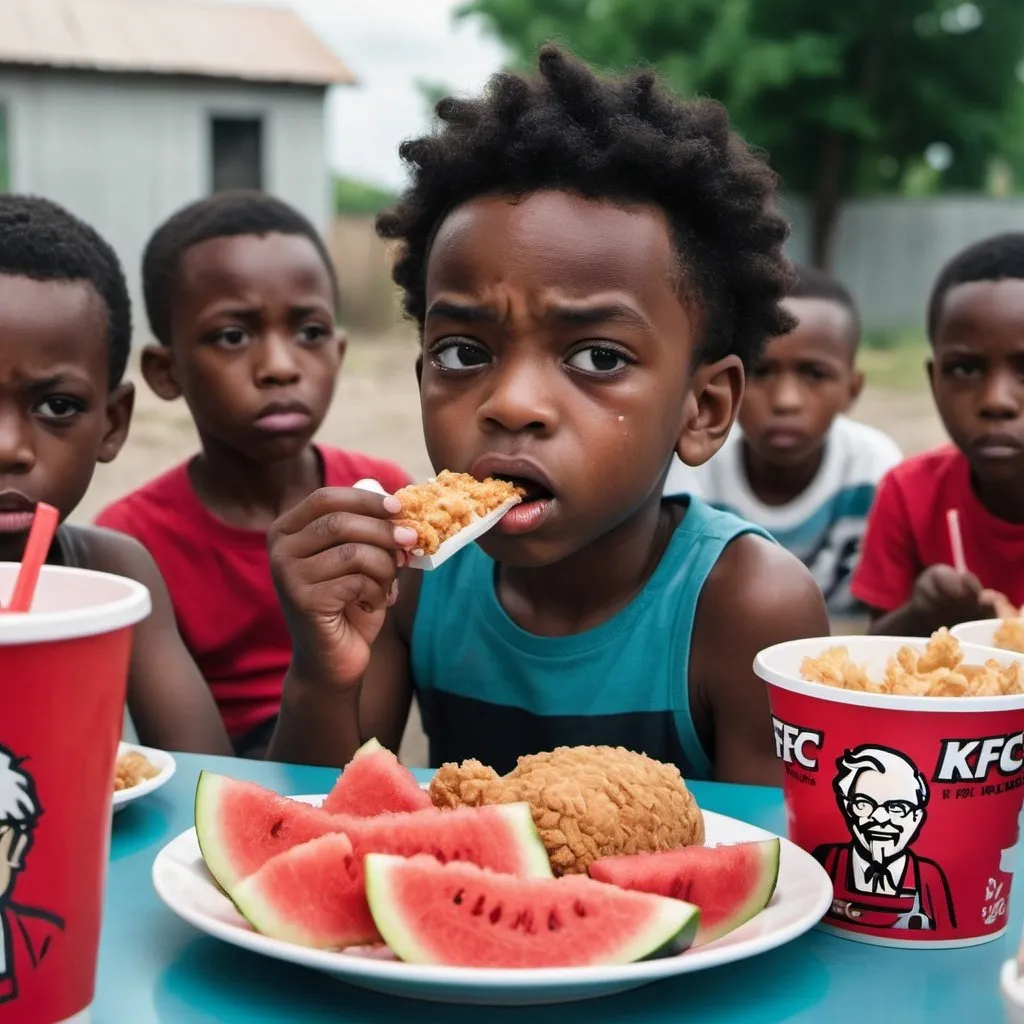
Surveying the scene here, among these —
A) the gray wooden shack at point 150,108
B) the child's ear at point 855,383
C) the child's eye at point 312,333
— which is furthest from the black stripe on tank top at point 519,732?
the gray wooden shack at point 150,108

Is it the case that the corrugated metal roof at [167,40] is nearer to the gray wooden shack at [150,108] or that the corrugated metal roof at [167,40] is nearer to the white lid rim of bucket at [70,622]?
the gray wooden shack at [150,108]

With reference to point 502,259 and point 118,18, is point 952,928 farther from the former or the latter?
point 118,18

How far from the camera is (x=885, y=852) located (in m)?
1.20

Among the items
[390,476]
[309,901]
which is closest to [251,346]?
[390,476]

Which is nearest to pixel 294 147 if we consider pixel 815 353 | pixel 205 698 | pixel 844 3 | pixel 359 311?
pixel 359 311

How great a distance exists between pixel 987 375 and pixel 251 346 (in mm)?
1704

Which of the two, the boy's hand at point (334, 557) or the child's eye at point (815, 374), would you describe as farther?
the child's eye at point (815, 374)

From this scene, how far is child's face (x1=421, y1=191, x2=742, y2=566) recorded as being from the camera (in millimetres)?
1751

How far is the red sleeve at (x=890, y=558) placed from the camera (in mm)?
3531

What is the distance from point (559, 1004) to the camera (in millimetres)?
1057

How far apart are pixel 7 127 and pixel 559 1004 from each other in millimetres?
16554

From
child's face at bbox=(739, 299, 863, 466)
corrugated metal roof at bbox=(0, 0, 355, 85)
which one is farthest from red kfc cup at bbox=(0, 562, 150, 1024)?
corrugated metal roof at bbox=(0, 0, 355, 85)

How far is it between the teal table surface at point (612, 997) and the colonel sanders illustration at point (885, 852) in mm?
30

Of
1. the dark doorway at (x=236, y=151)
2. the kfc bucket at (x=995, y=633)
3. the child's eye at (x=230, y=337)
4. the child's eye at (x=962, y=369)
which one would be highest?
the dark doorway at (x=236, y=151)
